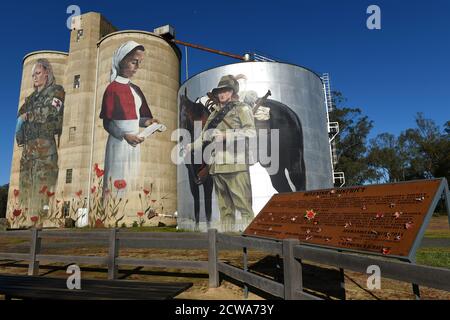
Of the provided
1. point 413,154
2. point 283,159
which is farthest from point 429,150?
point 283,159

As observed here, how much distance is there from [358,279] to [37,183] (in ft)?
129

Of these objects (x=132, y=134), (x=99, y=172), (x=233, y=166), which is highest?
(x=132, y=134)

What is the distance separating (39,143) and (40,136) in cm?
87

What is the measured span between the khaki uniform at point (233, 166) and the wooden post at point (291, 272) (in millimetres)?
17756

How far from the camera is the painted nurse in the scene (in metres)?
33.0

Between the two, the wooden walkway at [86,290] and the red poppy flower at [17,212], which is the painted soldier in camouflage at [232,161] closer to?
the wooden walkway at [86,290]

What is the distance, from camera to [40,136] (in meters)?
39.2

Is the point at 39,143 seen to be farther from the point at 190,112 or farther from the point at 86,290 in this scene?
the point at 86,290

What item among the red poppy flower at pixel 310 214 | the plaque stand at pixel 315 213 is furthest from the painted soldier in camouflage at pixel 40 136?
the red poppy flower at pixel 310 214

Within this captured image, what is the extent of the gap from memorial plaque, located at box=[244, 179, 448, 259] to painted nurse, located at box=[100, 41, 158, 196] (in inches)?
1096

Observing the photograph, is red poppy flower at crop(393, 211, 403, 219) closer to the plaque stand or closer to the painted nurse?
the plaque stand

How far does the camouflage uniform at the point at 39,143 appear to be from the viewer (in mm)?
38000

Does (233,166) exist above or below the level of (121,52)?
below

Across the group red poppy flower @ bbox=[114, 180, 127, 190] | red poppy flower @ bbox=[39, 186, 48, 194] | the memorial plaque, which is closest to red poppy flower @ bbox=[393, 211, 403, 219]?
the memorial plaque
